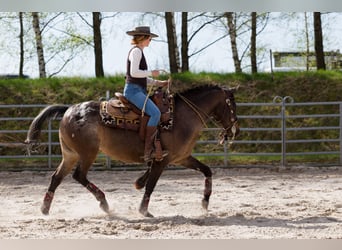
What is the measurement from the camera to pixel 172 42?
A: 13125mm

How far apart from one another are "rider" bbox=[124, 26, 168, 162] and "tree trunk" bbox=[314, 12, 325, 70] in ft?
28.1

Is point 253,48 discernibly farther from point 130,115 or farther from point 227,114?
point 130,115

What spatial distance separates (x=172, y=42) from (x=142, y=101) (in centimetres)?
759

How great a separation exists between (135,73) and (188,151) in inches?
37.5

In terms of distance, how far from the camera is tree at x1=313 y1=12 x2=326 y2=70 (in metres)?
13.5

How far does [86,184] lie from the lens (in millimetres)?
5898

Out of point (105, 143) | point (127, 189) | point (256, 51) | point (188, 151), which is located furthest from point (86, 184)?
point (256, 51)

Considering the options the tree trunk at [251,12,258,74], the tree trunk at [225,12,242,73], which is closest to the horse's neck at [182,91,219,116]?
the tree trunk at [225,12,242,73]

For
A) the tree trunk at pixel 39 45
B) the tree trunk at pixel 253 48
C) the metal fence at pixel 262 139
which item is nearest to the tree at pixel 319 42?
the tree trunk at pixel 253 48

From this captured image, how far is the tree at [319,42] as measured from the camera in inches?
532

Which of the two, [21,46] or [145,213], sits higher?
[21,46]

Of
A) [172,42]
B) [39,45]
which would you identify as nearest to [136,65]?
[172,42]

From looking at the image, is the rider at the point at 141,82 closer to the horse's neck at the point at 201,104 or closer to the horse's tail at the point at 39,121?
the horse's neck at the point at 201,104
